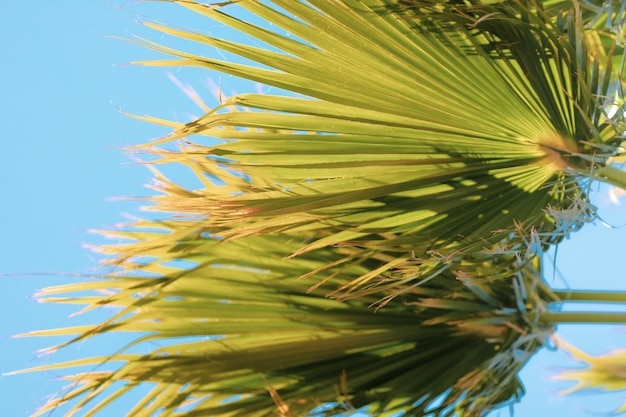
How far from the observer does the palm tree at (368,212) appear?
102cm

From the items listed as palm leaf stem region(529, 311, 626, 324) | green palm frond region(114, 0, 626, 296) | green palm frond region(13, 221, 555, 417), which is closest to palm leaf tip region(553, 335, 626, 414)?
palm leaf stem region(529, 311, 626, 324)

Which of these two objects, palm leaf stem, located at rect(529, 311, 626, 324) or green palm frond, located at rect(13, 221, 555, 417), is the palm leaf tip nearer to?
palm leaf stem, located at rect(529, 311, 626, 324)

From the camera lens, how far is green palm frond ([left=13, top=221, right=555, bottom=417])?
1189 mm

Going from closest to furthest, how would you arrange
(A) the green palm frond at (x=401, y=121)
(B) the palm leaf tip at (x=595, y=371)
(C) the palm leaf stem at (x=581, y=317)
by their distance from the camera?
(A) the green palm frond at (x=401, y=121), (C) the palm leaf stem at (x=581, y=317), (B) the palm leaf tip at (x=595, y=371)

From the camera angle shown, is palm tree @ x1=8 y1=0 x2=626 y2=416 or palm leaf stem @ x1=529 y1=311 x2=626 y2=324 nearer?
palm tree @ x1=8 y1=0 x2=626 y2=416

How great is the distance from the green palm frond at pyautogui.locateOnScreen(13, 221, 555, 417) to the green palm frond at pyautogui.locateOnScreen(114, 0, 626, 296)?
0.14m

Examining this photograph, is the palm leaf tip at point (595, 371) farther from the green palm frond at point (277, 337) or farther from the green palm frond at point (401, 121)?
the green palm frond at point (401, 121)

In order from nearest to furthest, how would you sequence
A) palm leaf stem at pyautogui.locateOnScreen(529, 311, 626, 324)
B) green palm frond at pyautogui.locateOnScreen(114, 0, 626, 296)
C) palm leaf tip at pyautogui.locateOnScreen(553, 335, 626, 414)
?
green palm frond at pyautogui.locateOnScreen(114, 0, 626, 296), palm leaf stem at pyautogui.locateOnScreen(529, 311, 626, 324), palm leaf tip at pyautogui.locateOnScreen(553, 335, 626, 414)

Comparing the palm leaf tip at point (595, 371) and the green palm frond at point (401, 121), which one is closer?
the green palm frond at point (401, 121)

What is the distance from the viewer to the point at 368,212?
1134mm

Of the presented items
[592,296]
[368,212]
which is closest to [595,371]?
[592,296]

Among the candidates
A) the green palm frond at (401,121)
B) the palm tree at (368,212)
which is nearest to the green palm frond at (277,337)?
the palm tree at (368,212)

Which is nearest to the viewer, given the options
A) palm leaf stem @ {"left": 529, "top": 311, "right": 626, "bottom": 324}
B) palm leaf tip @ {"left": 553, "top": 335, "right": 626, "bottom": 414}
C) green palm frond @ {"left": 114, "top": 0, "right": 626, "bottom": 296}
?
green palm frond @ {"left": 114, "top": 0, "right": 626, "bottom": 296}

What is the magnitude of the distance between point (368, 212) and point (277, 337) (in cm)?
26
